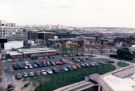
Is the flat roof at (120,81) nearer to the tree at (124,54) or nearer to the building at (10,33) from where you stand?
the tree at (124,54)

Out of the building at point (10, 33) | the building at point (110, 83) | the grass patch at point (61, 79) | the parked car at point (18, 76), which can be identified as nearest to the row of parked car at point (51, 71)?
the parked car at point (18, 76)

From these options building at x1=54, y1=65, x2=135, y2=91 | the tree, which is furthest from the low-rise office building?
building at x1=54, y1=65, x2=135, y2=91

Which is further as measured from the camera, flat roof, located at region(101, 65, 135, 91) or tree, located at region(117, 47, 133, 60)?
tree, located at region(117, 47, 133, 60)

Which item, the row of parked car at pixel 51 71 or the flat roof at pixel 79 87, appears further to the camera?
the row of parked car at pixel 51 71

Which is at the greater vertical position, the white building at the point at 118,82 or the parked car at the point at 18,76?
the white building at the point at 118,82

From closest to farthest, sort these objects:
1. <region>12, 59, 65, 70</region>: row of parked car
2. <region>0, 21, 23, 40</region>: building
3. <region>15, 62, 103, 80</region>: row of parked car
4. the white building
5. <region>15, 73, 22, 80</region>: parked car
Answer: the white building, <region>15, 73, 22, 80</region>: parked car, <region>15, 62, 103, 80</region>: row of parked car, <region>12, 59, 65, 70</region>: row of parked car, <region>0, 21, 23, 40</region>: building

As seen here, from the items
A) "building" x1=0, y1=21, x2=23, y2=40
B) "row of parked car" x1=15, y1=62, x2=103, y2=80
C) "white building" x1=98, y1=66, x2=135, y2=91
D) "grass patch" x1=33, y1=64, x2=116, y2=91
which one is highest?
"building" x1=0, y1=21, x2=23, y2=40

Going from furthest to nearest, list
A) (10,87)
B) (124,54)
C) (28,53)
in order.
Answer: (124,54), (28,53), (10,87)

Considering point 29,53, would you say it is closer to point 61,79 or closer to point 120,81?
point 61,79

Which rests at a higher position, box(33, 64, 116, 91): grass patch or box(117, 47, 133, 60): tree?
box(117, 47, 133, 60): tree

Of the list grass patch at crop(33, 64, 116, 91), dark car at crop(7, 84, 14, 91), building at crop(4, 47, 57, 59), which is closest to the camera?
dark car at crop(7, 84, 14, 91)

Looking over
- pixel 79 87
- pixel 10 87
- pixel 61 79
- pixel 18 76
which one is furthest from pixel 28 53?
pixel 79 87

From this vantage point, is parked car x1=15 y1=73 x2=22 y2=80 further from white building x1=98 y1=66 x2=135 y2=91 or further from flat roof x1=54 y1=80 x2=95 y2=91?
white building x1=98 y1=66 x2=135 y2=91
